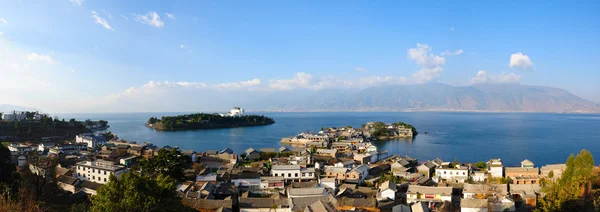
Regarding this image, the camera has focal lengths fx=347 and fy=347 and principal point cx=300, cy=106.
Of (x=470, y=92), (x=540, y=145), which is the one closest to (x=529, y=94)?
(x=470, y=92)

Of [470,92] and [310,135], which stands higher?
[470,92]

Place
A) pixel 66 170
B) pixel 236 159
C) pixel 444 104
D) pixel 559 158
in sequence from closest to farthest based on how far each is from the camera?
pixel 66 170
pixel 236 159
pixel 559 158
pixel 444 104

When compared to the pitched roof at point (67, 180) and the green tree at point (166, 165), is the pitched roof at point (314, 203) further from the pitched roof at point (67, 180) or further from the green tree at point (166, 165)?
the pitched roof at point (67, 180)

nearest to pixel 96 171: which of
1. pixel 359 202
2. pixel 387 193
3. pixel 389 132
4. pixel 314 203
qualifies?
pixel 314 203

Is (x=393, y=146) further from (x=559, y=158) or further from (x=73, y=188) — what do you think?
(x=73, y=188)

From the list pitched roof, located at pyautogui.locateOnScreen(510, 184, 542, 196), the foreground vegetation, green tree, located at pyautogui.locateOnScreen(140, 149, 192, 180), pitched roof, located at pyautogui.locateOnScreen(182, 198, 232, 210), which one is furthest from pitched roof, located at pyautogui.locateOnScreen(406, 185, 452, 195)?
the foreground vegetation

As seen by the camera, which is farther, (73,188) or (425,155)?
(425,155)

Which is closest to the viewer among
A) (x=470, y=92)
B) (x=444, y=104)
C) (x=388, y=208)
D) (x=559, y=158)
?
(x=388, y=208)

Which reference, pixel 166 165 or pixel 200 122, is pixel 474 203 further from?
pixel 200 122
